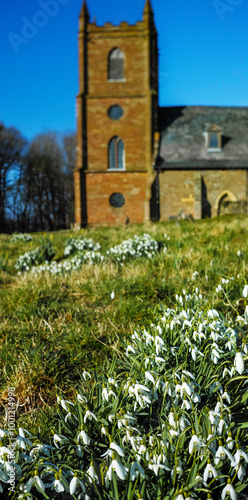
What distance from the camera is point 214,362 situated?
8.13ft

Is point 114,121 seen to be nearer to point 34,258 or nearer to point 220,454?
point 34,258

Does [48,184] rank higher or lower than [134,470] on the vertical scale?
higher

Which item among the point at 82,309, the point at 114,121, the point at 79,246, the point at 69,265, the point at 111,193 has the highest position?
the point at 114,121

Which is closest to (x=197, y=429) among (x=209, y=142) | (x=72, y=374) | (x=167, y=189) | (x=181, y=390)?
(x=181, y=390)

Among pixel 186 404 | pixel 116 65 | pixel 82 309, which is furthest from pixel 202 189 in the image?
pixel 186 404

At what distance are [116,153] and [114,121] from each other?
6.95ft

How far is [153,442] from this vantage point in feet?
6.56

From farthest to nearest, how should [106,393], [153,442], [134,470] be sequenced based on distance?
[106,393], [153,442], [134,470]

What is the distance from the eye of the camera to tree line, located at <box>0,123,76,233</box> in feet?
148

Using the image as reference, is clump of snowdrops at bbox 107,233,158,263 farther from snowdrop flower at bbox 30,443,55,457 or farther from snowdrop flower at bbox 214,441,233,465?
snowdrop flower at bbox 214,441,233,465

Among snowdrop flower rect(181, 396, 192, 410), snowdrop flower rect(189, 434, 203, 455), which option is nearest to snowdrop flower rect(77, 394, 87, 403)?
snowdrop flower rect(181, 396, 192, 410)

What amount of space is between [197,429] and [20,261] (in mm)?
6244

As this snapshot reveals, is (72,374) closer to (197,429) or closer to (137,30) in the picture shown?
(197,429)

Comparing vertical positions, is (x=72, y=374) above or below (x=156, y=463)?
below
